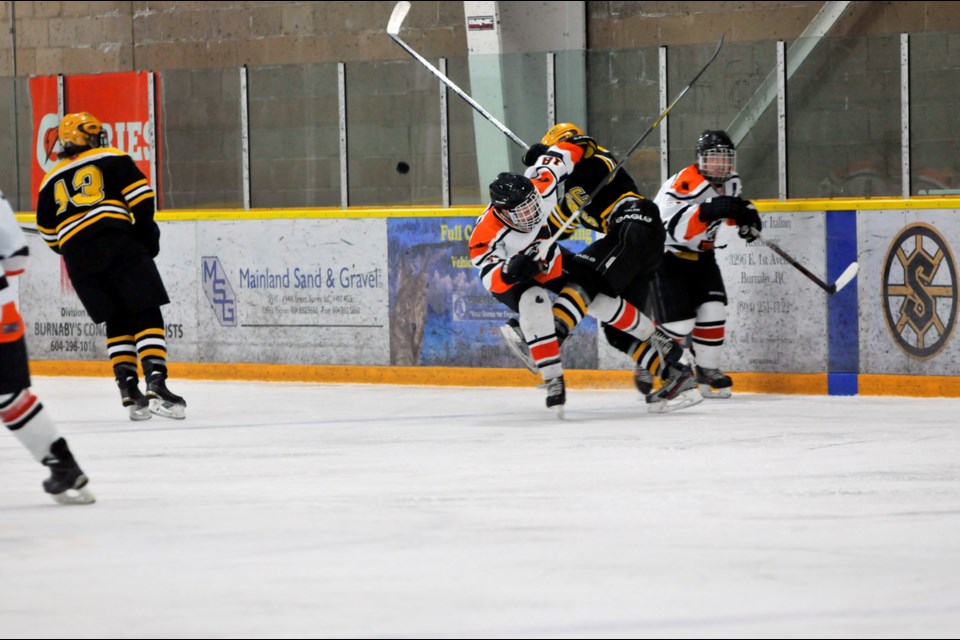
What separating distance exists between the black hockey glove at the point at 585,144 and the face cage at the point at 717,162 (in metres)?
0.58

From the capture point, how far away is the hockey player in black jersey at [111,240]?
739cm

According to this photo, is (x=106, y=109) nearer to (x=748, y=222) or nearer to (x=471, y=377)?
(x=471, y=377)

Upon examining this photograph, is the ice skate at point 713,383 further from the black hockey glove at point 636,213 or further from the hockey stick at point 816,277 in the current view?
the black hockey glove at point 636,213

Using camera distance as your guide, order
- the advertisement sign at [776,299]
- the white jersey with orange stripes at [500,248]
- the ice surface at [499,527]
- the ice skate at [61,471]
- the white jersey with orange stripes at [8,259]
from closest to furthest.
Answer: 1. the ice surface at [499,527]
2. the white jersey with orange stripes at [8,259]
3. the ice skate at [61,471]
4. the white jersey with orange stripes at [500,248]
5. the advertisement sign at [776,299]

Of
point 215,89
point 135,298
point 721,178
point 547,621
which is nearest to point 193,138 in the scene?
point 215,89

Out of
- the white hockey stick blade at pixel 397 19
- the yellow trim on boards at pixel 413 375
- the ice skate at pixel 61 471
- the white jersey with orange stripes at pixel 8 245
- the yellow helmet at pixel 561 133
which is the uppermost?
the white hockey stick blade at pixel 397 19

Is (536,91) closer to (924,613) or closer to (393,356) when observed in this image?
(393,356)

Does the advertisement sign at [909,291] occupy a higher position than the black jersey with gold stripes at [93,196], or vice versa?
the black jersey with gold stripes at [93,196]

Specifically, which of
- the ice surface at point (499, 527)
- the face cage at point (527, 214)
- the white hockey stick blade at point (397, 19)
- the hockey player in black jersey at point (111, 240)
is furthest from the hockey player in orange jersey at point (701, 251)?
the hockey player in black jersey at point (111, 240)

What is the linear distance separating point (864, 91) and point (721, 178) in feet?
2.80

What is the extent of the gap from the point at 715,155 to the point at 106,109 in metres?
3.99

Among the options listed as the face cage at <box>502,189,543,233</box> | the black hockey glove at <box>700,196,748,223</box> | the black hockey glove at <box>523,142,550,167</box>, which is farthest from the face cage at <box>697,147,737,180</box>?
the face cage at <box>502,189,543,233</box>

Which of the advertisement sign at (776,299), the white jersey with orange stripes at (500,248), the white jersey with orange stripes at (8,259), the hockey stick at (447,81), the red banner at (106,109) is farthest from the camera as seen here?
the red banner at (106,109)

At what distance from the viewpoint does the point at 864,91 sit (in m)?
Answer: 8.20
